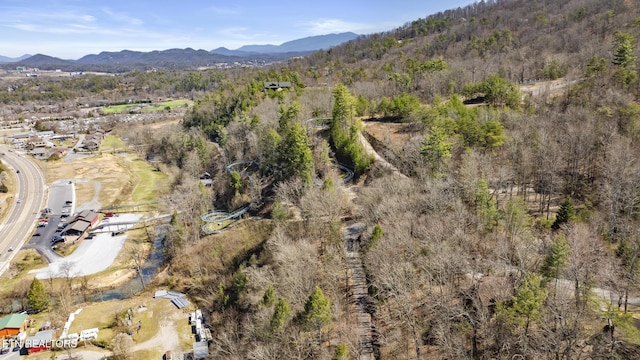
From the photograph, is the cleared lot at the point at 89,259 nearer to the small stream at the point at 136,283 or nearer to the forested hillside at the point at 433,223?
the small stream at the point at 136,283

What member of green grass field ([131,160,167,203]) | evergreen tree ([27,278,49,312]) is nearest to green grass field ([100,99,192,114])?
green grass field ([131,160,167,203])

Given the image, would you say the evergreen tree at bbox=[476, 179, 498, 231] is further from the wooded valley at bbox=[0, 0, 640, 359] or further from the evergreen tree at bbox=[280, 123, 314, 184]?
the evergreen tree at bbox=[280, 123, 314, 184]

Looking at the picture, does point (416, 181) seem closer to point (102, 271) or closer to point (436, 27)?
point (102, 271)

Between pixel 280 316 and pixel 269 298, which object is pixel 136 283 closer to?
pixel 269 298

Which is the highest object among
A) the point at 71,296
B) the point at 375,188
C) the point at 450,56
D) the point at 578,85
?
the point at 450,56

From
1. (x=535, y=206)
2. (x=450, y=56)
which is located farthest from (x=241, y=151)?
(x=450, y=56)
